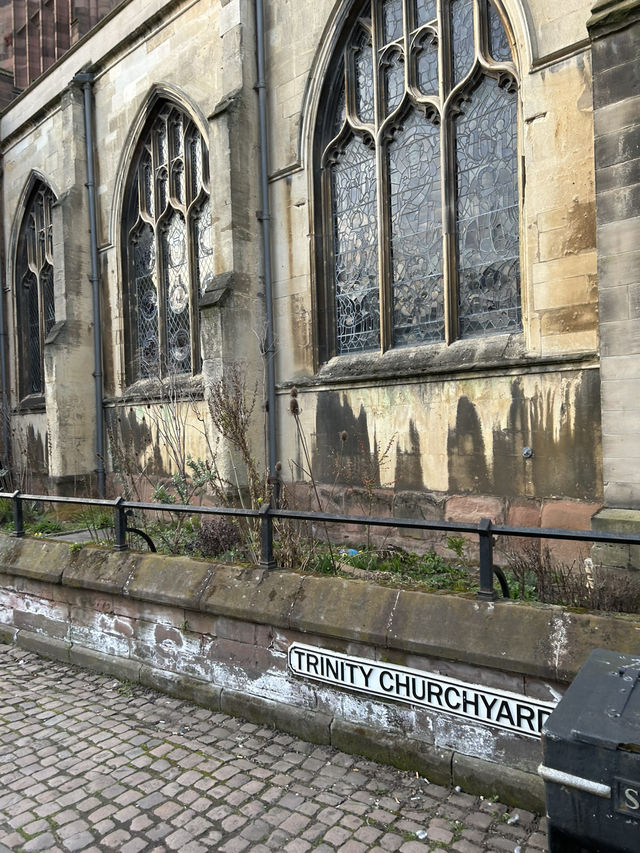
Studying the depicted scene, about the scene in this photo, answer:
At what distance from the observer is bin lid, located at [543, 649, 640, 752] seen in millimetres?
1706

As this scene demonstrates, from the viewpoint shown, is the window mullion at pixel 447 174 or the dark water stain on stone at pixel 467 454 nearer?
the dark water stain on stone at pixel 467 454

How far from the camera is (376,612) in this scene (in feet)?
12.0

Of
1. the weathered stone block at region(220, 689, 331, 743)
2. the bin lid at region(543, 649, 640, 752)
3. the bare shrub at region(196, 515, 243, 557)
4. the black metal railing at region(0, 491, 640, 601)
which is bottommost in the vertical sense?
the weathered stone block at region(220, 689, 331, 743)

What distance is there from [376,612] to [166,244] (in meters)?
9.67

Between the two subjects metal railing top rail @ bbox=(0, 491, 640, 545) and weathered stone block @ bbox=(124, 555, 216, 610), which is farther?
weathered stone block @ bbox=(124, 555, 216, 610)

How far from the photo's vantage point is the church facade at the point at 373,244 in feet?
20.1

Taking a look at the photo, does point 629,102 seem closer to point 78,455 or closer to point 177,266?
point 177,266

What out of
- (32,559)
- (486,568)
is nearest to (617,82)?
(486,568)

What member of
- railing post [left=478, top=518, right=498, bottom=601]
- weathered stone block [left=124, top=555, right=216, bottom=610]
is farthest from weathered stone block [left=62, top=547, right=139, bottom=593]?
railing post [left=478, top=518, right=498, bottom=601]

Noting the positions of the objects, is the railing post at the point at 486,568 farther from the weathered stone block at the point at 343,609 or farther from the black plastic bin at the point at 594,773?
the black plastic bin at the point at 594,773

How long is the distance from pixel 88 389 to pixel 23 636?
731 cm

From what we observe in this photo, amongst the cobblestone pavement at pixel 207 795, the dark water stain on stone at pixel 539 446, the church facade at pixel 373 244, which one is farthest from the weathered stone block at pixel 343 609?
the dark water stain on stone at pixel 539 446

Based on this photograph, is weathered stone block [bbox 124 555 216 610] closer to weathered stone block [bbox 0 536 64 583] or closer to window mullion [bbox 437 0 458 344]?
weathered stone block [bbox 0 536 64 583]

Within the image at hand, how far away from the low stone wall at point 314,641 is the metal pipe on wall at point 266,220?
381cm
